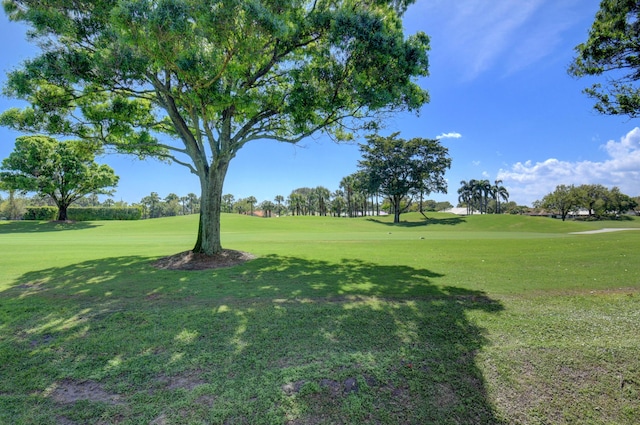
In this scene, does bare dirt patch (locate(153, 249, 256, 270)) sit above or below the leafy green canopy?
below

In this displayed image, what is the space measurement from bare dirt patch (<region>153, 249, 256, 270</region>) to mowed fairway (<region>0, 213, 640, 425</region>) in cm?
187

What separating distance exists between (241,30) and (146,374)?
798 cm

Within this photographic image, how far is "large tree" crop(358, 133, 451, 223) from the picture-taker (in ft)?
158

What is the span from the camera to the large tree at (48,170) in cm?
3275

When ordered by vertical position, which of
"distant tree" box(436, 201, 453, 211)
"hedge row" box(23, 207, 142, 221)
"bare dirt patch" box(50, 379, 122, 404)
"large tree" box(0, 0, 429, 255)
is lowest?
"bare dirt patch" box(50, 379, 122, 404)

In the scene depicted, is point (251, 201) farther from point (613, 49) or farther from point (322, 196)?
point (613, 49)

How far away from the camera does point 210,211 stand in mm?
11211

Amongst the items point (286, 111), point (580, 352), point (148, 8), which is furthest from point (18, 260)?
point (580, 352)

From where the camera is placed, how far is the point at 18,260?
10750 millimetres

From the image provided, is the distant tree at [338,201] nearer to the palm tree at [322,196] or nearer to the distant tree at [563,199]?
the palm tree at [322,196]

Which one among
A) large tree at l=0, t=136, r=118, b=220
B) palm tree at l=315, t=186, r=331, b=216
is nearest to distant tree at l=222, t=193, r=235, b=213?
palm tree at l=315, t=186, r=331, b=216

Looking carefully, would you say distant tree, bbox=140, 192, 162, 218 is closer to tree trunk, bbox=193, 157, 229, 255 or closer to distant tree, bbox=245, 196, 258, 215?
distant tree, bbox=245, 196, 258, 215

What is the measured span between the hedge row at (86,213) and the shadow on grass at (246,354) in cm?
4792

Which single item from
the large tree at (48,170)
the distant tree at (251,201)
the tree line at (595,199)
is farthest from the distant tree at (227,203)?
the tree line at (595,199)
